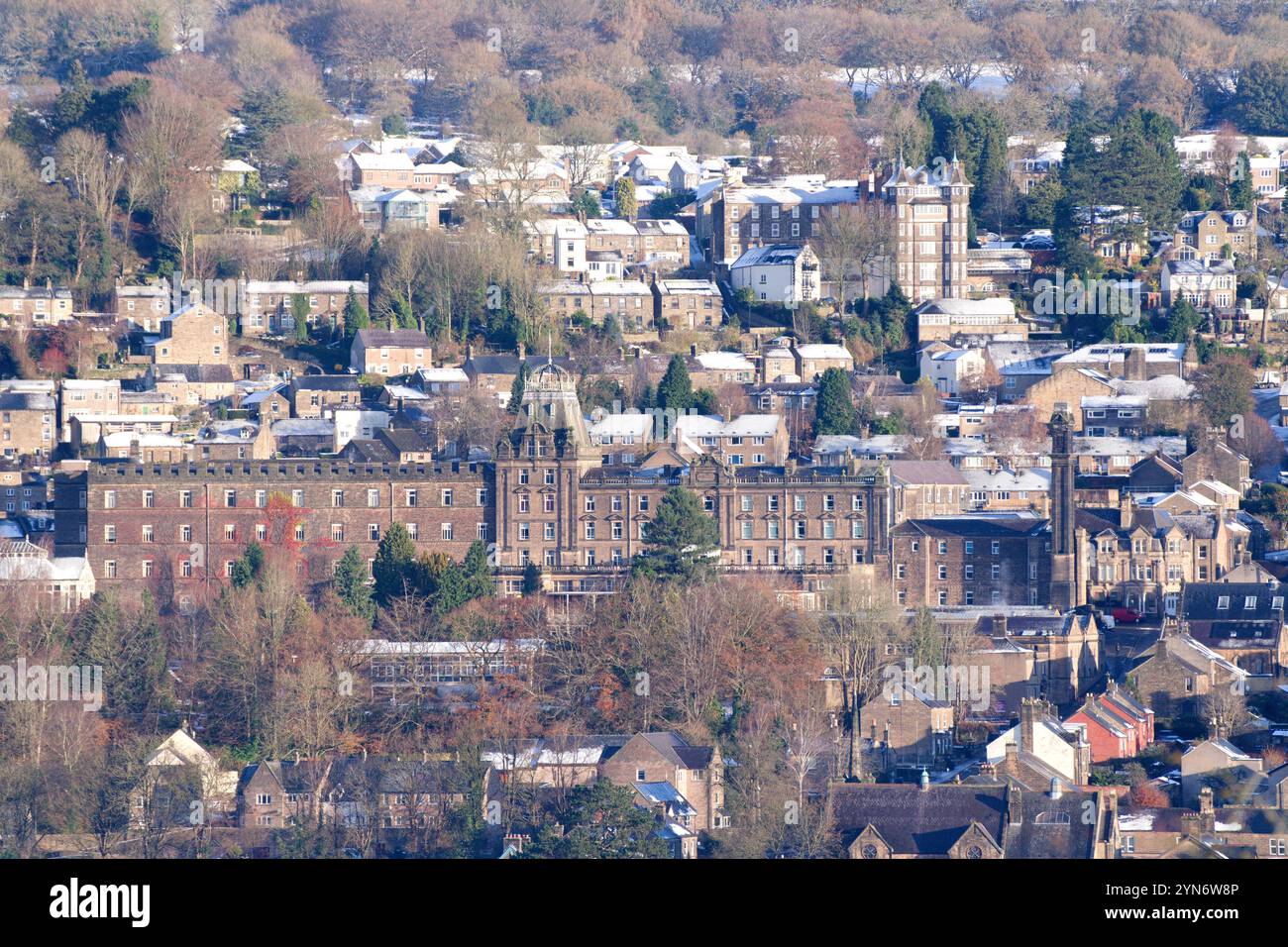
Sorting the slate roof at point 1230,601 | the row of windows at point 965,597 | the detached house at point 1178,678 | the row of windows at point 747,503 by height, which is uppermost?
the row of windows at point 747,503

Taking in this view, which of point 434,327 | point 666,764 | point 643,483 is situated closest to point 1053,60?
point 434,327

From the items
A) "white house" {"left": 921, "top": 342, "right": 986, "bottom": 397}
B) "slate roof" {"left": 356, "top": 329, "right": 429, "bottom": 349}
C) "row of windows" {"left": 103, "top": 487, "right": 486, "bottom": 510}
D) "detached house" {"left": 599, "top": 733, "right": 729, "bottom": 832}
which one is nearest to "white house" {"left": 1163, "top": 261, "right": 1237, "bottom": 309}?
"white house" {"left": 921, "top": 342, "right": 986, "bottom": 397}

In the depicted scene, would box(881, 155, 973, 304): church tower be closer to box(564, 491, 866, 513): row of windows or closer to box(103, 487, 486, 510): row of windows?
box(564, 491, 866, 513): row of windows

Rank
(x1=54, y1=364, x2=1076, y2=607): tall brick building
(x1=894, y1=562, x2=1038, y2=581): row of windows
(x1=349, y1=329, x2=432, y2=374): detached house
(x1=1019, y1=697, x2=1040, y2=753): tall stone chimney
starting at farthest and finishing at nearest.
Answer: (x1=349, y1=329, x2=432, y2=374): detached house, (x1=54, y1=364, x2=1076, y2=607): tall brick building, (x1=894, y1=562, x2=1038, y2=581): row of windows, (x1=1019, y1=697, x2=1040, y2=753): tall stone chimney

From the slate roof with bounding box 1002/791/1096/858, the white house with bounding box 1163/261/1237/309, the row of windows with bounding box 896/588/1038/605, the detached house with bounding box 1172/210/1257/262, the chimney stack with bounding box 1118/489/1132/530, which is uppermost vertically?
the detached house with bounding box 1172/210/1257/262

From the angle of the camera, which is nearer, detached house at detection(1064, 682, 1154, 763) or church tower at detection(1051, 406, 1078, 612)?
detached house at detection(1064, 682, 1154, 763)

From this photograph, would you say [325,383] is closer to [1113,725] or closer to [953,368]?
[953,368]

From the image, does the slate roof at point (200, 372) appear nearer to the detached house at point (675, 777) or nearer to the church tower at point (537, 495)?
the church tower at point (537, 495)

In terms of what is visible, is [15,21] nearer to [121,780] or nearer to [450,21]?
[450,21]

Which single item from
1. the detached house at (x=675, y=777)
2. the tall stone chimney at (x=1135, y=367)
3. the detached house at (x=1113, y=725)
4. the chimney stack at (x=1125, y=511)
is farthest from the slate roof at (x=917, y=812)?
the tall stone chimney at (x=1135, y=367)
